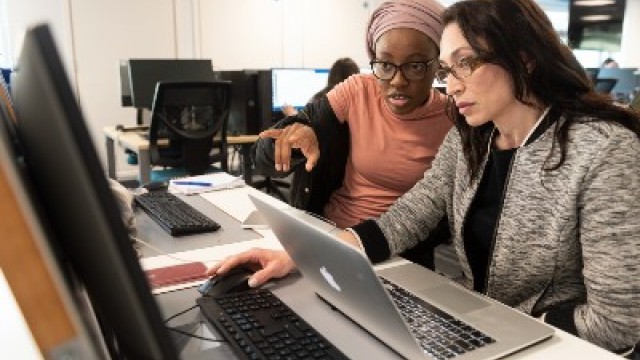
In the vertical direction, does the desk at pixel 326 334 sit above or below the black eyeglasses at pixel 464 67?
below

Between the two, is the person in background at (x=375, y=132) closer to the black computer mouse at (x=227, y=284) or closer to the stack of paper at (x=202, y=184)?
the stack of paper at (x=202, y=184)

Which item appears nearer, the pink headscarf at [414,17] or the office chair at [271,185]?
the pink headscarf at [414,17]

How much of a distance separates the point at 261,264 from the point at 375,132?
69 cm

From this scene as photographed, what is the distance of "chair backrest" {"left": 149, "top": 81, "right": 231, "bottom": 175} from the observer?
131 inches

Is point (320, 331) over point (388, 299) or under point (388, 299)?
under

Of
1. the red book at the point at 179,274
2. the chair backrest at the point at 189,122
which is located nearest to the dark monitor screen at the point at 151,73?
the chair backrest at the point at 189,122

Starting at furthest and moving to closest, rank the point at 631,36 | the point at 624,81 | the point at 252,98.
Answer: the point at 631,36 < the point at 624,81 < the point at 252,98

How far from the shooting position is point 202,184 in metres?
1.93

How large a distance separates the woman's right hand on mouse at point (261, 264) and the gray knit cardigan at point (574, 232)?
0.94 ft

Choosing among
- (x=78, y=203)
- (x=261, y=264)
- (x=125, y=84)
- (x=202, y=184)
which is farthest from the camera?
(x=125, y=84)

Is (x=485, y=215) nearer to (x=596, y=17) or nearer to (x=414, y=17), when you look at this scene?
(x=414, y=17)

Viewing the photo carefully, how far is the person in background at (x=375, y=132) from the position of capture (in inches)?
57.7

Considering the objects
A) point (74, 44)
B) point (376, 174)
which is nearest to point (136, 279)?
point (376, 174)

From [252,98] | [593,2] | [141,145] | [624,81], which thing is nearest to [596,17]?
[593,2]
